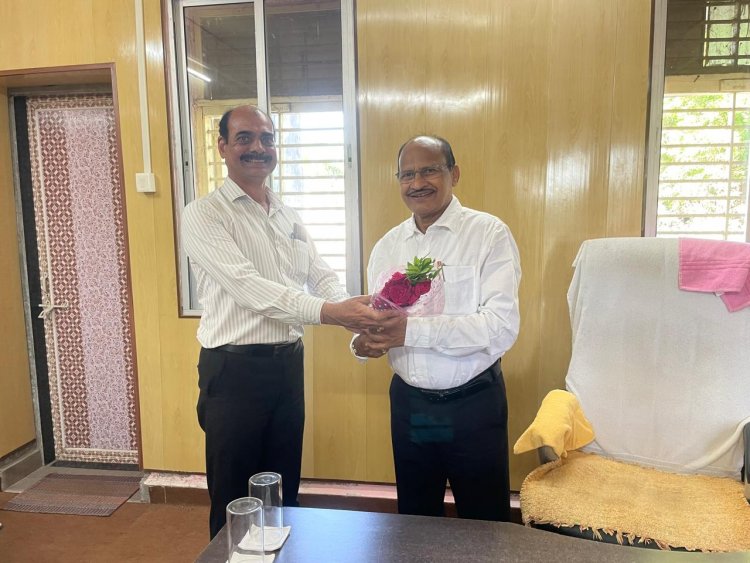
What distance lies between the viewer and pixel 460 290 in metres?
1.58

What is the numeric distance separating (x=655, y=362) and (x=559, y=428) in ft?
1.72

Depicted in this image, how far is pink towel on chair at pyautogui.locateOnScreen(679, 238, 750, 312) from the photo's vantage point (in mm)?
1805

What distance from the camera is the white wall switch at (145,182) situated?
2.39 metres

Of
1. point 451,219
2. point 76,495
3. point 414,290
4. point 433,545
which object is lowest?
point 76,495

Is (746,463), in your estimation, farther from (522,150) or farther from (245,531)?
(245,531)

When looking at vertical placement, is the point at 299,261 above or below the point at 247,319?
above

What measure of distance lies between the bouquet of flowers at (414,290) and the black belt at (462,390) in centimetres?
24

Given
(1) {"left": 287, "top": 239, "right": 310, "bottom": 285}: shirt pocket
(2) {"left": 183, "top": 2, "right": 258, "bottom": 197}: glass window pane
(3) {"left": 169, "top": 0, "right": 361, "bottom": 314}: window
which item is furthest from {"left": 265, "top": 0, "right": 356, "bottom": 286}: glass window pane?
(1) {"left": 287, "top": 239, "right": 310, "bottom": 285}: shirt pocket

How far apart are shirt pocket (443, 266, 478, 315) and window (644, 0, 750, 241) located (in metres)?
1.09

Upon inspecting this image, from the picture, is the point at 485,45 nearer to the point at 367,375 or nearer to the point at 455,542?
the point at 367,375

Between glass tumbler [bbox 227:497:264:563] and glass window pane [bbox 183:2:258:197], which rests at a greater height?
glass window pane [bbox 183:2:258:197]

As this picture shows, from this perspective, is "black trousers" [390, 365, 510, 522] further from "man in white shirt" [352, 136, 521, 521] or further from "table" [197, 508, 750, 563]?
"table" [197, 508, 750, 563]

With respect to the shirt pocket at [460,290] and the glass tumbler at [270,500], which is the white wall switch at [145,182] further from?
the glass tumbler at [270,500]

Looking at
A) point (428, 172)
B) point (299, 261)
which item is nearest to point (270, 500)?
point (299, 261)
